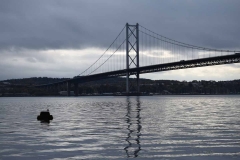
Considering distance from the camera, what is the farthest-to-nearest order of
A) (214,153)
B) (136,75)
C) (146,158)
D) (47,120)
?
1. (136,75)
2. (47,120)
3. (214,153)
4. (146,158)

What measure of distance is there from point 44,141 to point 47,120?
37.6ft

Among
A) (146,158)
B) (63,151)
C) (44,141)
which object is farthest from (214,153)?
(44,141)

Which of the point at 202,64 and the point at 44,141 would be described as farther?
the point at 202,64

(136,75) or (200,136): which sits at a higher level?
(136,75)

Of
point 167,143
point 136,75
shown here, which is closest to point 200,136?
point 167,143

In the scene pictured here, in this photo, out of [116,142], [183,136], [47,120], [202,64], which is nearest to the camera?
[116,142]

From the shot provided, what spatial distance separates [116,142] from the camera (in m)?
15.4

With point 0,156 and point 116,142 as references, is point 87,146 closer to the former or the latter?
point 116,142

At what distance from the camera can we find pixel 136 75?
115375mm

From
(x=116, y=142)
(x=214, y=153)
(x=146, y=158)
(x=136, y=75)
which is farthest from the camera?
(x=136, y=75)

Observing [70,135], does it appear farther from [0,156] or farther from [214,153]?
[214,153]

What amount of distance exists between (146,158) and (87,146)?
10.4ft

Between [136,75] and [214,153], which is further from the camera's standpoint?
[136,75]

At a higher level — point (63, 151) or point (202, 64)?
point (202, 64)
